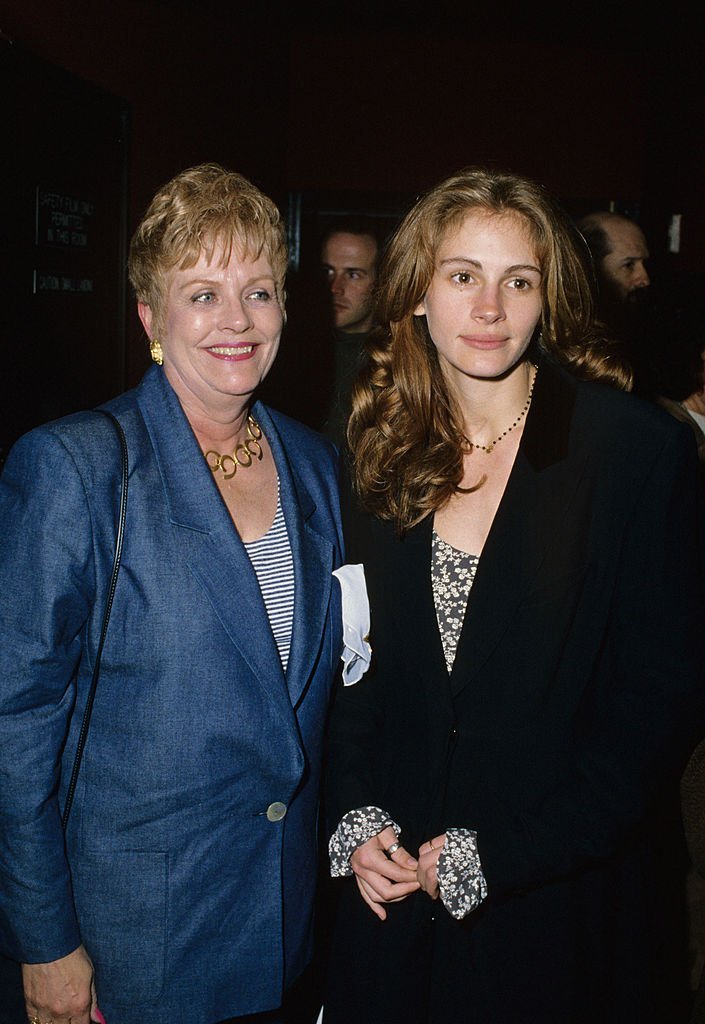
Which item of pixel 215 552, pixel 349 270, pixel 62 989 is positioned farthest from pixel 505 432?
pixel 349 270

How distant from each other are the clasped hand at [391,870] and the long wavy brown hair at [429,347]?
58cm

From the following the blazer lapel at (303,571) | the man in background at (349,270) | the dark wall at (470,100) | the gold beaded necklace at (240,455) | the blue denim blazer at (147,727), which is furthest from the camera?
the dark wall at (470,100)

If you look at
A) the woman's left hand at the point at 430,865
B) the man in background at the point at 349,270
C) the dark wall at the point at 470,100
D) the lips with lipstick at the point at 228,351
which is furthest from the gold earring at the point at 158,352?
the dark wall at the point at 470,100

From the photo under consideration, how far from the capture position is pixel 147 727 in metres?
1.63

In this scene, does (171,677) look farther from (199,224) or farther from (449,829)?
(199,224)

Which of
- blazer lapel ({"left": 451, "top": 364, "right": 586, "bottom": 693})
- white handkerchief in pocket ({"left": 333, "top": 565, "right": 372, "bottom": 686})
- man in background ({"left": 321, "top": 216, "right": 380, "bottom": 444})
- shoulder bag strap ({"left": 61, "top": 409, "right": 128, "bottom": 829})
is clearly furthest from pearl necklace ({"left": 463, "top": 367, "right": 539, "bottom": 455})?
man in background ({"left": 321, "top": 216, "right": 380, "bottom": 444})

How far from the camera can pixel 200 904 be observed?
1.71 meters

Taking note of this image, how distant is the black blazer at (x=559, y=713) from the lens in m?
1.58

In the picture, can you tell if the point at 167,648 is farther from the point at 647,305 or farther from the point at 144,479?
the point at 647,305

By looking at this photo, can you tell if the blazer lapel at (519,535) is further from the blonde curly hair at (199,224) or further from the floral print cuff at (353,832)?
the blonde curly hair at (199,224)

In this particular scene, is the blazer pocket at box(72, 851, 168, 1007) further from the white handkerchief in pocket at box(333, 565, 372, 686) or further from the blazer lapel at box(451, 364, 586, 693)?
the blazer lapel at box(451, 364, 586, 693)

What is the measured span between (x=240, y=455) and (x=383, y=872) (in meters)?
0.85

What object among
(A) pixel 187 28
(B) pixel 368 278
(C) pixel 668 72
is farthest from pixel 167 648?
(C) pixel 668 72

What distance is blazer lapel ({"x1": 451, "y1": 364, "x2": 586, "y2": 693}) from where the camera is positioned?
1.63 meters
